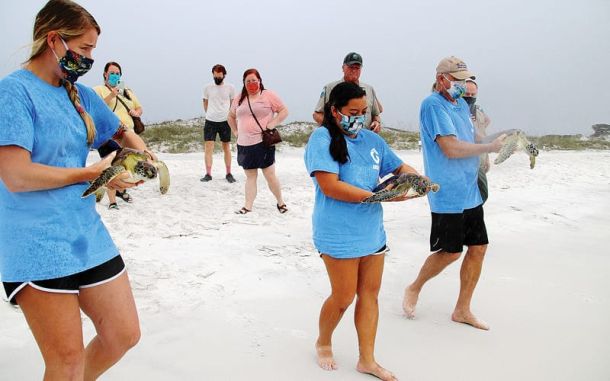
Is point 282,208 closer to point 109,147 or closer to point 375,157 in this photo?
point 375,157

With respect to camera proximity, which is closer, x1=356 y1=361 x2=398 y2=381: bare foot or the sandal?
x1=356 y1=361 x2=398 y2=381: bare foot

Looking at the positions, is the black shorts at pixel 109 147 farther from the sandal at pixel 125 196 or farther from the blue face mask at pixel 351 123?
the sandal at pixel 125 196

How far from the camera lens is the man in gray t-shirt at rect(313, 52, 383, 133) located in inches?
195

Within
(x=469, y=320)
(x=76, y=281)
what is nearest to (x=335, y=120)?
(x=76, y=281)

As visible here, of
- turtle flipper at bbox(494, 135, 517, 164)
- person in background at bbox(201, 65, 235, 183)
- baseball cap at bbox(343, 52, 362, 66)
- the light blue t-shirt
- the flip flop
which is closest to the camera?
the light blue t-shirt

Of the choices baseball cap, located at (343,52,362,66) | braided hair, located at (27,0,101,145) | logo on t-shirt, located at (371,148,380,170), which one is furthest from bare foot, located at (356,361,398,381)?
baseball cap, located at (343,52,362,66)

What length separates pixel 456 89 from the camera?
3248 millimetres

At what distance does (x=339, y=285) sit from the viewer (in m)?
2.65

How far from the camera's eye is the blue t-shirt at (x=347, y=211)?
8.43ft

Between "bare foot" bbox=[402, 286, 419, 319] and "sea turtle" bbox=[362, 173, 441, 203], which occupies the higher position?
"sea turtle" bbox=[362, 173, 441, 203]

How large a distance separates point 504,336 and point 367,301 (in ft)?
3.90

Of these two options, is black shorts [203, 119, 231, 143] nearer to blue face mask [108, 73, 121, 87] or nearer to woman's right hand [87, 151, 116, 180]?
blue face mask [108, 73, 121, 87]

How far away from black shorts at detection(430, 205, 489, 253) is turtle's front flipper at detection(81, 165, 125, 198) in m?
2.17

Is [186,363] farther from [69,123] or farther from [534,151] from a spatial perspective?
[534,151]
